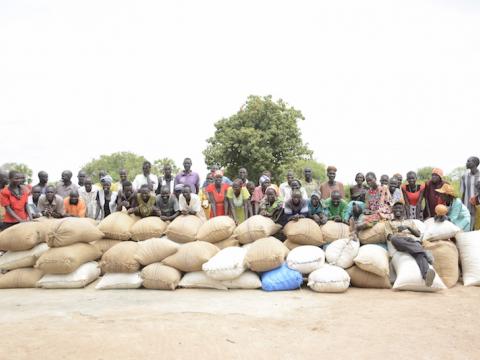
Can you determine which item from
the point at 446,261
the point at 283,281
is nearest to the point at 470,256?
the point at 446,261

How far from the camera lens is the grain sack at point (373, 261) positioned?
16.4 ft

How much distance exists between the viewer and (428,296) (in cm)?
473

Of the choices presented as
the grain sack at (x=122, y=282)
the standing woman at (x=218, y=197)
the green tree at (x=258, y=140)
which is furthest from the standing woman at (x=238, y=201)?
the green tree at (x=258, y=140)

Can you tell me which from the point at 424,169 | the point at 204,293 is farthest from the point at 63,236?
the point at 424,169

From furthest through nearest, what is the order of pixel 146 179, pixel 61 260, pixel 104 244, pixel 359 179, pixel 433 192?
pixel 146 179 < pixel 359 179 < pixel 433 192 < pixel 104 244 < pixel 61 260

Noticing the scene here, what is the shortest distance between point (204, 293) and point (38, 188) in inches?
129

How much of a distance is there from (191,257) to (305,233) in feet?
4.60

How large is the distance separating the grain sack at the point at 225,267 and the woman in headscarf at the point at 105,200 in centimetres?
227

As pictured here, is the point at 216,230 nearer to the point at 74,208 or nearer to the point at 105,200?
the point at 105,200

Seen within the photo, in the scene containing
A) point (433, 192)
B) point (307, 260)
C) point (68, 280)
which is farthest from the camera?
point (433, 192)

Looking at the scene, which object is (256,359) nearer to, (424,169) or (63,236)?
(63,236)

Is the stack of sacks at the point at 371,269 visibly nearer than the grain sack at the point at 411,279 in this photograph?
No

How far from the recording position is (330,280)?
4.95 m

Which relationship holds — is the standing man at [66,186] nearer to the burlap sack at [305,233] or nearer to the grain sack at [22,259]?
the grain sack at [22,259]
